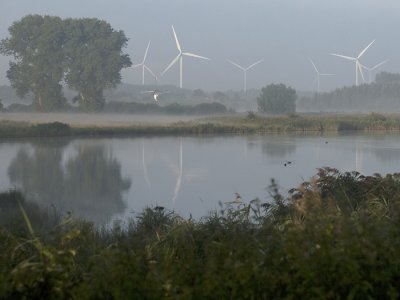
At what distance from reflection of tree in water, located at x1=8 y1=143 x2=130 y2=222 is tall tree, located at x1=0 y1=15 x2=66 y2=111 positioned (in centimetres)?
3962

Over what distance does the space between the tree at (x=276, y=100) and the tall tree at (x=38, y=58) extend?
22.9 meters

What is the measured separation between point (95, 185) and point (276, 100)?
60198 millimetres

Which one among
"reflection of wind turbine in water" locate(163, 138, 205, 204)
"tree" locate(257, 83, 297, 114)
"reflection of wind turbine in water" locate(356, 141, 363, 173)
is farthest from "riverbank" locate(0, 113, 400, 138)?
"tree" locate(257, 83, 297, 114)

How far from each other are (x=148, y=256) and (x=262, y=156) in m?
19.9

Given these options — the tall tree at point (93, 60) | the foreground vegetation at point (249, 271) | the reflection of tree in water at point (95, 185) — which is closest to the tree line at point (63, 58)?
the tall tree at point (93, 60)

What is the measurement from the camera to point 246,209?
8.09 metres

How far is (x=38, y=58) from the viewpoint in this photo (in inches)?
2675

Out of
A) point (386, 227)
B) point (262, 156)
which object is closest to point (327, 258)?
point (386, 227)

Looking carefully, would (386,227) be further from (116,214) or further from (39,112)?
(39,112)

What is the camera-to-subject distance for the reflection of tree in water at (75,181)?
13.8 metres

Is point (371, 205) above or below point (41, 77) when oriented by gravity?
below

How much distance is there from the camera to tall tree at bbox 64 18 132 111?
65.0 meters

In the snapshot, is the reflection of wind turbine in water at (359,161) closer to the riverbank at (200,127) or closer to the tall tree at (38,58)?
the riverbank at (200,127)

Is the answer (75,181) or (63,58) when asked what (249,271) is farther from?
(63,58)
